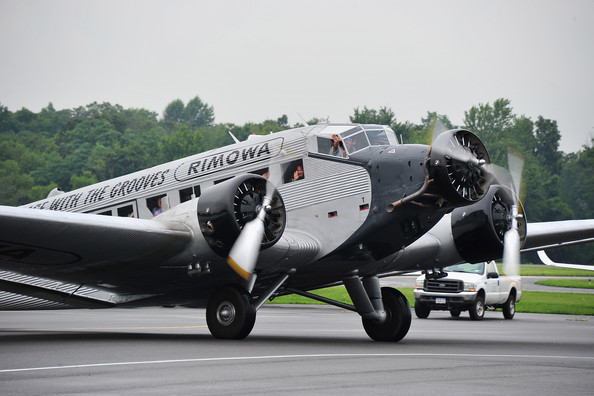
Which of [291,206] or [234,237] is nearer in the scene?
[234,237]

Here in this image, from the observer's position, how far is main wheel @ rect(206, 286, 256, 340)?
53.5 feet

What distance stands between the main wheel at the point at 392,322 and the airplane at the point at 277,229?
0.03m

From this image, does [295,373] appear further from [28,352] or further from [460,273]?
[460,273]

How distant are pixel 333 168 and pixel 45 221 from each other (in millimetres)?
6026

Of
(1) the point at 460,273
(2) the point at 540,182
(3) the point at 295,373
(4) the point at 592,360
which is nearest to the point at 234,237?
(3) the point at 295,373

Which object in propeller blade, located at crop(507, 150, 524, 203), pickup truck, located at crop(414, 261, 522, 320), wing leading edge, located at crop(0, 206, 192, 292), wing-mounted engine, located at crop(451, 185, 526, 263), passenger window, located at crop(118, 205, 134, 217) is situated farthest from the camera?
pickup truck, located at crop(414, 261, 522, 320)

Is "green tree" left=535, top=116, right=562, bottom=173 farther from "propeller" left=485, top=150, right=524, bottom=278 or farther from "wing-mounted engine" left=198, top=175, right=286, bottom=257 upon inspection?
"wing-mounted engine" left=198, top=175, right=286, bottom=257

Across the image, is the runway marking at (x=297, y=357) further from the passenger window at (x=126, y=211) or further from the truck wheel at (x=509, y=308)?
the truck wheel at (x=509, y=308)

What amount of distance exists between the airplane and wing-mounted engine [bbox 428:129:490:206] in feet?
0.08

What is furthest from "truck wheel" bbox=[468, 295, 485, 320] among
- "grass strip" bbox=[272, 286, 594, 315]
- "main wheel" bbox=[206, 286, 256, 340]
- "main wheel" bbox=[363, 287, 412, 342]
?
"main wheel" bbox=[206, 286, 256, 340]

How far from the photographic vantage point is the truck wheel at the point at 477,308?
30.0 m

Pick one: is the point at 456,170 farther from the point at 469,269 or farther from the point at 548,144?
the point at 548,144

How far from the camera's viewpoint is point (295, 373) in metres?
10.8

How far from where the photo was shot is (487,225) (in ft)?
58.7
